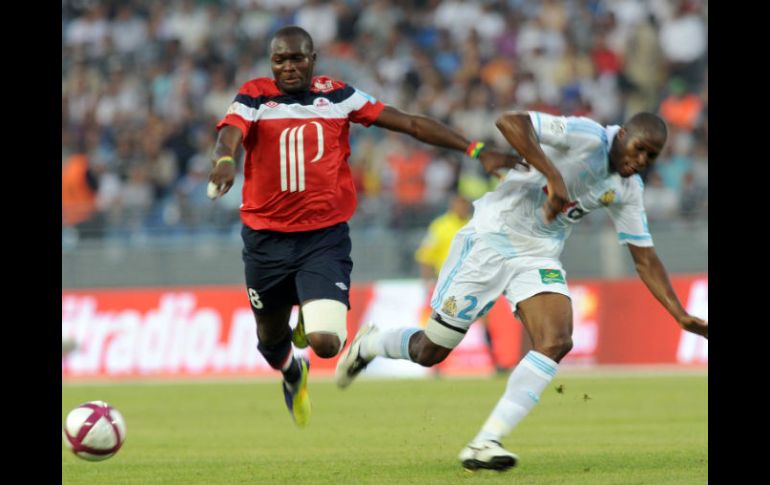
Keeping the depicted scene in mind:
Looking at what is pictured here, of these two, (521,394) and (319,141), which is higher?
(319,141)

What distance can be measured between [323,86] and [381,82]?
48.8 feet

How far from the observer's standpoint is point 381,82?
24.4m

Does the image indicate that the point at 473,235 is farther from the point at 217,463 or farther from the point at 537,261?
the point at 217,463

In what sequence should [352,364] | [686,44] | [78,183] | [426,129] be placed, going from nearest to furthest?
[426,129]
[352,364]
[78,183]
[686,44]

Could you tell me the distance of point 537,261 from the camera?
924 centimetres

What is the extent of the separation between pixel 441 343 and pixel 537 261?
0.92 meters

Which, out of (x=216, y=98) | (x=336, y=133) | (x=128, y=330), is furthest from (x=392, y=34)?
(x=336, y=133)

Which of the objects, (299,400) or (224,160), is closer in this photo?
(224,160)

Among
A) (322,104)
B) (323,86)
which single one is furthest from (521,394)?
(323,86)

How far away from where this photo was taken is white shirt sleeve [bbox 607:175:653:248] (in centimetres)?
941

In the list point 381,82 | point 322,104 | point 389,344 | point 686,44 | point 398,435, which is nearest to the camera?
point 322,104

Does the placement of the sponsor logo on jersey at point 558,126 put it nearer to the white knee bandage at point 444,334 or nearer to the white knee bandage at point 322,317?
the white knee bandage at point 444,334

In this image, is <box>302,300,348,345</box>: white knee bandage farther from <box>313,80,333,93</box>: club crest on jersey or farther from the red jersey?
<box>313,80,333,93</box>: club crest on jersey

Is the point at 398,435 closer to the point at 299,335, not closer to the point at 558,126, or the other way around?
the point at 299,335
